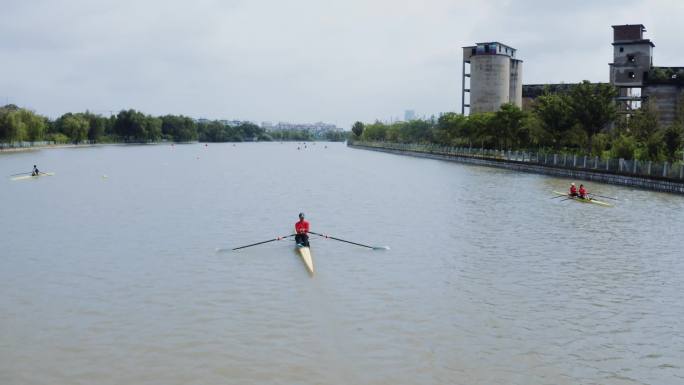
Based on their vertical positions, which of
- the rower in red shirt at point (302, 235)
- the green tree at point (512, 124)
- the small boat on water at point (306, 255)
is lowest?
the small boat on water at point (306, 255)

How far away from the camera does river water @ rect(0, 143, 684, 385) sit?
14.4 m

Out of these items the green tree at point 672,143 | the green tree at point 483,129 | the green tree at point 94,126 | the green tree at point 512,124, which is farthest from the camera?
the green tree at point 94,126

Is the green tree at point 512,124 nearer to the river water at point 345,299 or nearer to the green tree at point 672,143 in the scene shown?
the green tree at point 672,143

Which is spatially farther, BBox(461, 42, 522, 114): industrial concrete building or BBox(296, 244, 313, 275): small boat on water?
BBox(461, 42, 522, 114): industrial concrete building

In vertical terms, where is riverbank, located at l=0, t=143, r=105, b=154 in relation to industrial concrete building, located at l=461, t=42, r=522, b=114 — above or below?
below

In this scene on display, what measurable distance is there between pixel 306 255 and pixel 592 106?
59.3 meters

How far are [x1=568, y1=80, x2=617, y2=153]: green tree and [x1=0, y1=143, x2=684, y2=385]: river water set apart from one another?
118ft

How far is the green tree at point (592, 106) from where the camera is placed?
74.6 metres

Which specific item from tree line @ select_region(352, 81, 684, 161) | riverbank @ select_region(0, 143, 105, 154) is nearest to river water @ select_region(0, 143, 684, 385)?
tree line @ select_region(352, 81, 684, 161)

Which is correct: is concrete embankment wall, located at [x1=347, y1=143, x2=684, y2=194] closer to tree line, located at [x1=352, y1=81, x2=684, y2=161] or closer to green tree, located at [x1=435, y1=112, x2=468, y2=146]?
tree line, located at [x1=352, y1=81, x2=684, y2=161]

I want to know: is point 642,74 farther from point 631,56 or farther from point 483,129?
point 483,129

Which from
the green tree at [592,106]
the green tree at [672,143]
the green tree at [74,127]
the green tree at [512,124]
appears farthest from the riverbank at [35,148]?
the green tree at [672,143]

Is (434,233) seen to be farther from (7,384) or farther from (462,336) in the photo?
(7,384)

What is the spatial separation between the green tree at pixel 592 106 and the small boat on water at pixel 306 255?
56881mm
